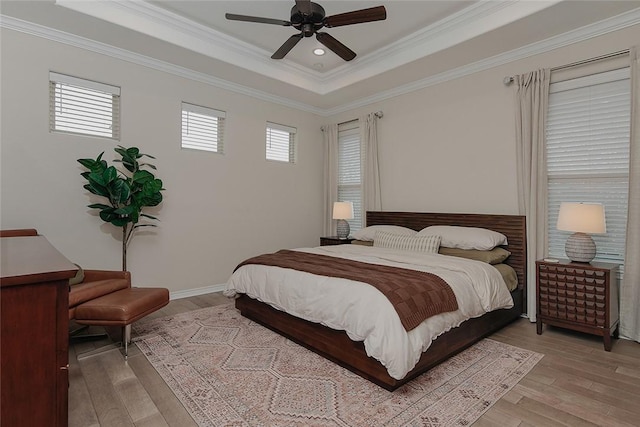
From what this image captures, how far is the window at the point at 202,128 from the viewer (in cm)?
440

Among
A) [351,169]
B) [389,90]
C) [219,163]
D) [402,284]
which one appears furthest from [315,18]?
[351,169]

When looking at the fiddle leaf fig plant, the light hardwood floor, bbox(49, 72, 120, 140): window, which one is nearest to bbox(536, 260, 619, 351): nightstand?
the light hardwood floor

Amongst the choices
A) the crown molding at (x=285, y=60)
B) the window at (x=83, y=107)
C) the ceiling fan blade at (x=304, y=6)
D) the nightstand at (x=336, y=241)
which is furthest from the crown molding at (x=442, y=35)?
the window at (x=83, y=107)

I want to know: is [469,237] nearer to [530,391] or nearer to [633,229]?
[633,229]

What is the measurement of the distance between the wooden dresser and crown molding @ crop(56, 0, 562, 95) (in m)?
2.95

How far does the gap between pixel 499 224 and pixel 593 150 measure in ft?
3.61

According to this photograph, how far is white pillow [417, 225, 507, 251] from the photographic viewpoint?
11.4ft

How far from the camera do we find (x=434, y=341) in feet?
7.77

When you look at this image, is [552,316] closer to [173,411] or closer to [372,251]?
[372,251]

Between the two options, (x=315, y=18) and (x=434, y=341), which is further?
(x=315, y=18)

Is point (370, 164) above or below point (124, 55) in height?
below

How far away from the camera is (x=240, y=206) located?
194 inches

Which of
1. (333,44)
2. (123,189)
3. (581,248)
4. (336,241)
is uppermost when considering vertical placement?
(333,44)

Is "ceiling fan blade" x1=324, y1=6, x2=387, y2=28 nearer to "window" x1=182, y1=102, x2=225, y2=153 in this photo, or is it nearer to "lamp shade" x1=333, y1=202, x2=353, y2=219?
"window" x1=182, y1=102, x2=225, y2=153
